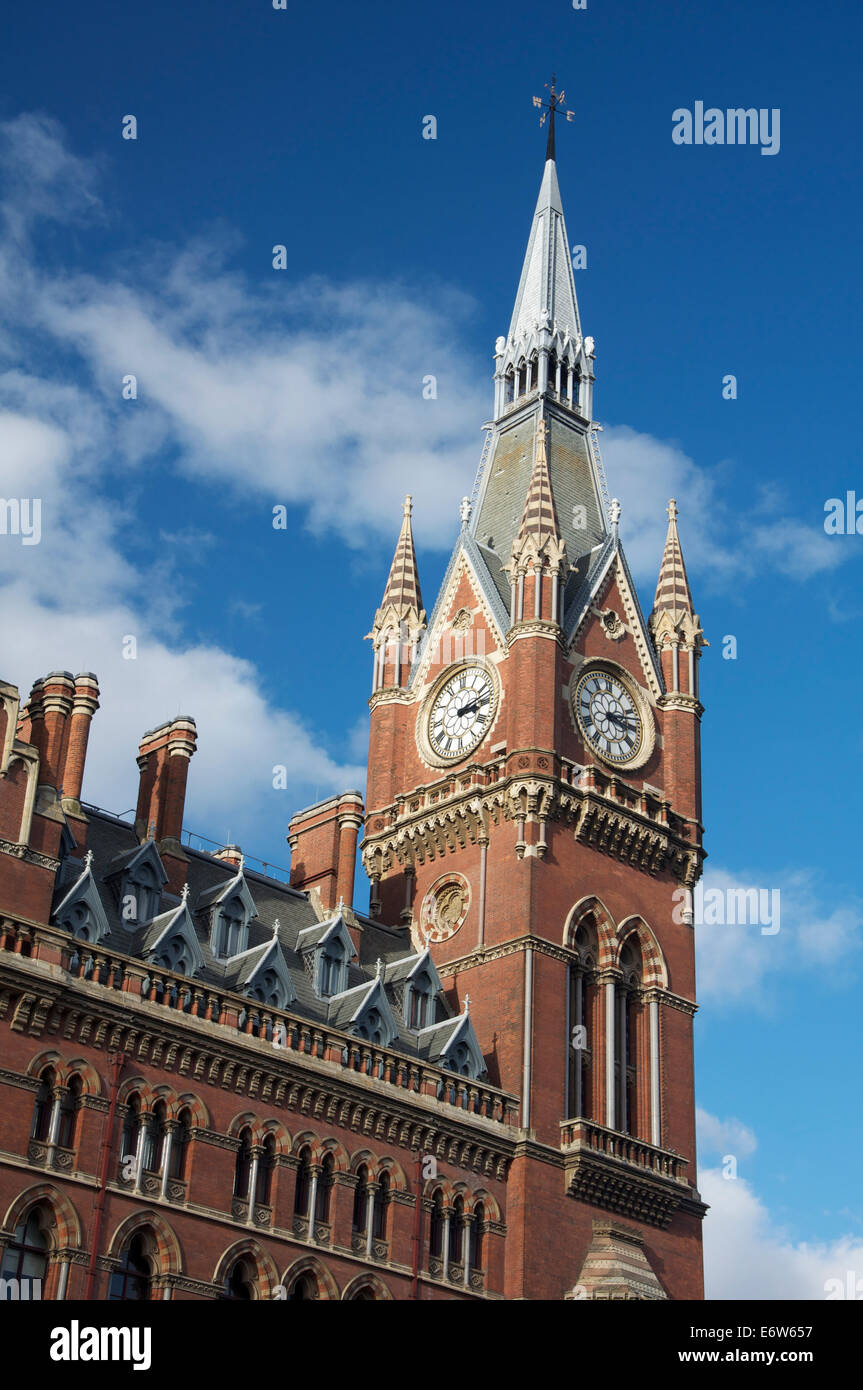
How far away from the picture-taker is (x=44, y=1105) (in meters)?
47.6

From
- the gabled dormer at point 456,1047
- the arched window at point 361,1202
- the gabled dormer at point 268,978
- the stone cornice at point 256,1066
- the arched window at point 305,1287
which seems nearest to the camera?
the stone cornice at point 256,1066

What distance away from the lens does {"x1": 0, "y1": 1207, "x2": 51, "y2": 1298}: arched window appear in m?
45.6

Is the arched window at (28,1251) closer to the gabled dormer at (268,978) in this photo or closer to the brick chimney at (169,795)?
the gabled dormer at (268,978)

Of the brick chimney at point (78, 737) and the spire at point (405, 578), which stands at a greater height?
the spire at point (405, 578)

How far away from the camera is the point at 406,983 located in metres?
61.2

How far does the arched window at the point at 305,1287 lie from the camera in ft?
169

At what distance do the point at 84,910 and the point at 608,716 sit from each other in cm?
2315

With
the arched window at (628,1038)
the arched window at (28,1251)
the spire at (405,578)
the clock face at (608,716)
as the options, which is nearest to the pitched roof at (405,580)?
the spire at (405,578)

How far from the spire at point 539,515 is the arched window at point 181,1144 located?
25565 millimetres

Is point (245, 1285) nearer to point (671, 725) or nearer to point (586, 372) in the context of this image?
point (671, 725)

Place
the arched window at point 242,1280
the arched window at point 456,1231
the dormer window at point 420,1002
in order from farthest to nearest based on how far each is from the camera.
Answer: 1. the dormer window at point 420,1002
2. the arched window at point 456,1231
3. the arched window at point 242,1280

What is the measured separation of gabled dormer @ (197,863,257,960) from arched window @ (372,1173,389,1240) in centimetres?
Answer: 755
